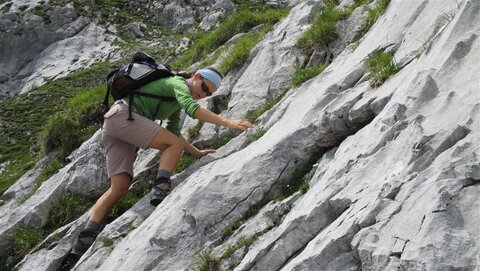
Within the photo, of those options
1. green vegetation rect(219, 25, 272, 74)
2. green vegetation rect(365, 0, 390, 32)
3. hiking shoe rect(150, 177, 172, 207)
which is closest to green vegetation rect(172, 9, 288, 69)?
green vegetation rect(219, 25, 272, 74)

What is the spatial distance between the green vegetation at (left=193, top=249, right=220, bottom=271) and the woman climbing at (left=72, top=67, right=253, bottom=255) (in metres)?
2.59

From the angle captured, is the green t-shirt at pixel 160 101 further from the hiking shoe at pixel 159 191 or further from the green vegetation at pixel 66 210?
the green vegetation at pixel 66 210

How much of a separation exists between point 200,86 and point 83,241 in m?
4.10

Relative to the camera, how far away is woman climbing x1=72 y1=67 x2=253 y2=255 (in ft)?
33.9

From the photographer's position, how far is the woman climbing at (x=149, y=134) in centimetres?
1032

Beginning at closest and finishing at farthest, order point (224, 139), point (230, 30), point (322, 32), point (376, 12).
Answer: point (224, 139)
point (376, 12)
point (322, 32)
point (230, 30)

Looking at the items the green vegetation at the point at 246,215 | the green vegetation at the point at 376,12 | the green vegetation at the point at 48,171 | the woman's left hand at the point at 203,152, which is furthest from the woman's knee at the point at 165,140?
the green vegetation at the point at 48,171

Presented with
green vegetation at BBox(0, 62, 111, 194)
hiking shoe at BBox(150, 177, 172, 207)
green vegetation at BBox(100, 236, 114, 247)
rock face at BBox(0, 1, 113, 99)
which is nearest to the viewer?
green vegetation at BBox(100, 236, 114, 247)

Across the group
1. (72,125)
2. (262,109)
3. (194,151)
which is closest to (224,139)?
(194,151)

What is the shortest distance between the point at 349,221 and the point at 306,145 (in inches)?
113

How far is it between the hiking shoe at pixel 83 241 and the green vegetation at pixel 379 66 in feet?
20.9

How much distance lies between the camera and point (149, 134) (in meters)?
10.5

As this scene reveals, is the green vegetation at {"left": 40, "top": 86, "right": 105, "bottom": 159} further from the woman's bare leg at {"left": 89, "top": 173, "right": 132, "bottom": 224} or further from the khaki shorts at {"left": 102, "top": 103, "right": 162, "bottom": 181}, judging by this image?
the woman's bare leg at {"left": 89, "top": 173, "right": 132, "bottom": 224}

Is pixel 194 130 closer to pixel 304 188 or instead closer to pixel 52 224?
pixel 52 224
